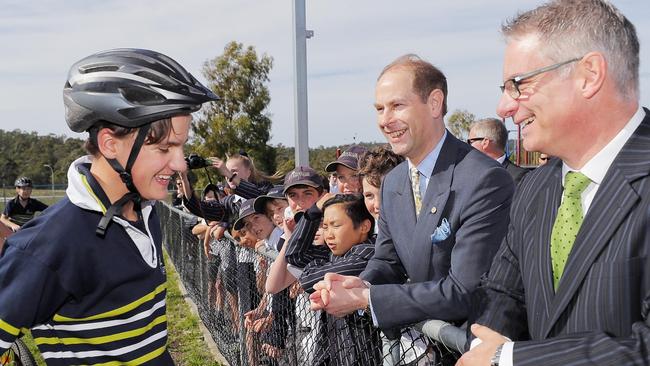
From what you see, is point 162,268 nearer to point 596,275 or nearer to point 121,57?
point 121,57

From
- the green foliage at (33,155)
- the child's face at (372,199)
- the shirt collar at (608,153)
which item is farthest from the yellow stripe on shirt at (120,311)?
the green foliage at (33,155)

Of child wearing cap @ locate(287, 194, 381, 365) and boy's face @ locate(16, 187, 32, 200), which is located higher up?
child wearing cap @ locate(287, 194, 381, 365)

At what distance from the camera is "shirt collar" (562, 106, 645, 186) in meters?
1.82

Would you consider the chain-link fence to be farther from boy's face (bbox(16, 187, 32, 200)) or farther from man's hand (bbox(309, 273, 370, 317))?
boy's face (bbox(16, 187, 32, 200))

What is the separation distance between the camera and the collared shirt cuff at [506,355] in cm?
168

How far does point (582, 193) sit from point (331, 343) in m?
2.02

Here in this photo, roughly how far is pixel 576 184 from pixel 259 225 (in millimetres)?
4418

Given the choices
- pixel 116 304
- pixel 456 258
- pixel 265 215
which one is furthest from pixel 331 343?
pixel 265 215

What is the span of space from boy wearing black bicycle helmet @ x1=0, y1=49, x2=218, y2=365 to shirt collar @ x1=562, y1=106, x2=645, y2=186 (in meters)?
1.43

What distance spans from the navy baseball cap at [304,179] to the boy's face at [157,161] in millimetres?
2704

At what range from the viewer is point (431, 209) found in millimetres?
2799

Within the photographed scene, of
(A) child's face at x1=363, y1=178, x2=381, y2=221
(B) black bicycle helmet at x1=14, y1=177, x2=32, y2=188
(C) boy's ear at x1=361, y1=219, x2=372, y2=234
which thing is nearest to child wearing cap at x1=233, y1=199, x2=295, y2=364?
(C) boy's ear at x1=361, y1=219, x2=372, y2=234

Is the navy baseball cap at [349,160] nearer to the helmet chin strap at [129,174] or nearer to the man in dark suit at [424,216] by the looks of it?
the man in dark suit at [424,216]

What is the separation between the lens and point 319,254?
443 cm
